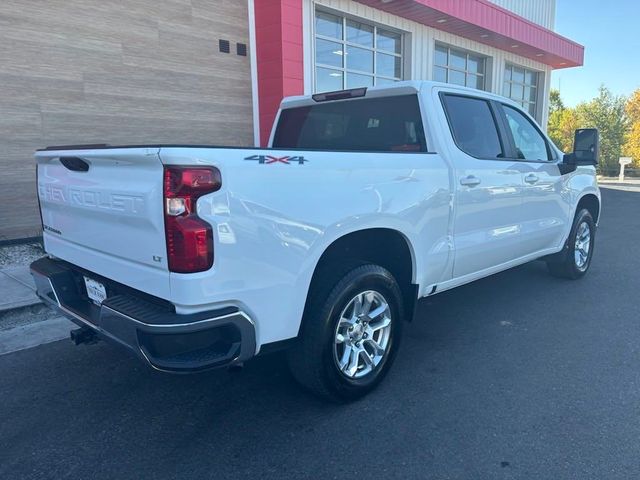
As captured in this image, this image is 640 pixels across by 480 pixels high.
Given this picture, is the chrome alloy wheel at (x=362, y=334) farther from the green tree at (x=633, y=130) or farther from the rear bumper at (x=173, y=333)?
the green tree at (x=633, y=130)

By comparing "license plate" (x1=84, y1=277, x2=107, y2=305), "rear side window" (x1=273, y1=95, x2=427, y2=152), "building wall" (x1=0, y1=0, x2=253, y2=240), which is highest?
"building wall" (x1=0, y1=0, x2=253, y2=240)

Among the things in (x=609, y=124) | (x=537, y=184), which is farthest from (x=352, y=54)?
(x=609, y=124)

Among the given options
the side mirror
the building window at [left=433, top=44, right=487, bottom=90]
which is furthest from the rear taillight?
the building window at [left=433, top=44, right=487, bottom=90]

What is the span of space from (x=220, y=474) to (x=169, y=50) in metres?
6.93

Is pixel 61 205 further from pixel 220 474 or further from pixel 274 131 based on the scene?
pixel 274 131

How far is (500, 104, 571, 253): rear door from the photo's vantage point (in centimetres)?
451

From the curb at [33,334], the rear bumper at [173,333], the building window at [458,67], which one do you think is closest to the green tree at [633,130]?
the building window at [458,67]

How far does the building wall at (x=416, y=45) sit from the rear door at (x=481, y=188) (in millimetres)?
5451

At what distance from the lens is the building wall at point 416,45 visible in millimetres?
8977

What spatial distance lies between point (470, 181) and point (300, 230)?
5.82 ft

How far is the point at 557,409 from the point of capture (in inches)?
118

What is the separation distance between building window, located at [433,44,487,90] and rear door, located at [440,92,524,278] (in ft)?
29.9

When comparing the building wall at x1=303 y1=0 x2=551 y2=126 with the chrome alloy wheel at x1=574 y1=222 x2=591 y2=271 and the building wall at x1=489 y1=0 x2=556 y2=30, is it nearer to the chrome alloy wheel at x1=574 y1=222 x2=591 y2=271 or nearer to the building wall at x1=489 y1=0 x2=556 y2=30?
the building wall at x1=489 y1=0 x2=556 y2=30

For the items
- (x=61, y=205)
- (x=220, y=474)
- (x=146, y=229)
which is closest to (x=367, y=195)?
(x=146, y=229)
